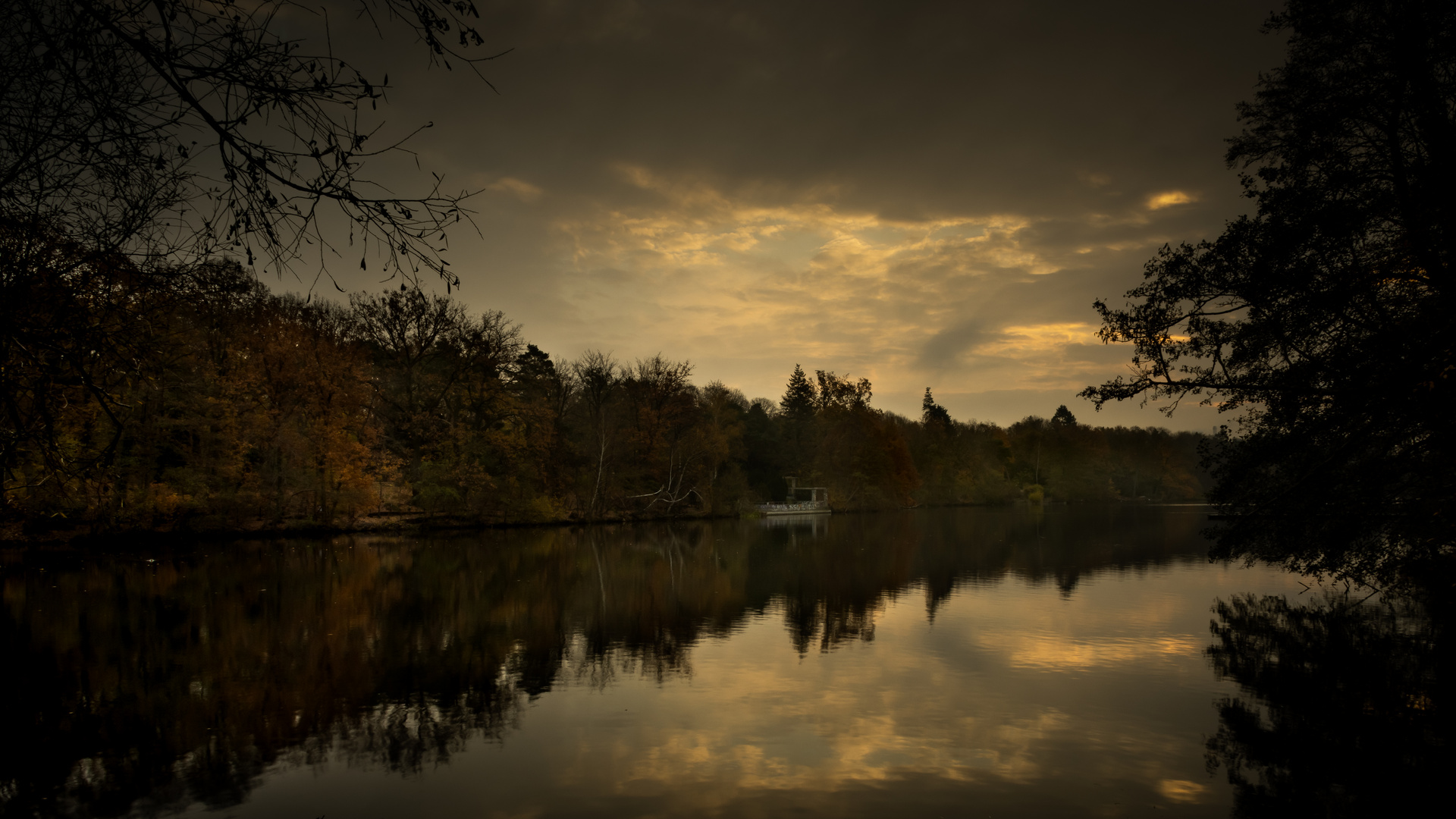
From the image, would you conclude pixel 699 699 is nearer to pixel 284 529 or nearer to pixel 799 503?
pixel 284 529

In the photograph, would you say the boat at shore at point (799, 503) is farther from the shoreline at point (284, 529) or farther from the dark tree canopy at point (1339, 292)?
the dark tree canopy at point (1339, 292)

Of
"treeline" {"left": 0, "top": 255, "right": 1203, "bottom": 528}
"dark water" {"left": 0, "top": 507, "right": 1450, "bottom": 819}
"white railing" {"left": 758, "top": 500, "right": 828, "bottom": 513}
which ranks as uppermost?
"treeline" {"left": 0, "top": 255, "right": 1203, "bottom": 528}

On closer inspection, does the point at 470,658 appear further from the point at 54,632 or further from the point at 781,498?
the point at 781,498

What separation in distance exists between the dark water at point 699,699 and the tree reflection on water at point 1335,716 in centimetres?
5

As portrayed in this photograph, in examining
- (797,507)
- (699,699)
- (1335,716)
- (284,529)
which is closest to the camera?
(1335,716)

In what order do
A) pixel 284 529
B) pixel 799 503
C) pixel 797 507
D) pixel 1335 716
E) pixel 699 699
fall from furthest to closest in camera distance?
pixel 799 503 < pixel 797 507 < pixel 284 529 < pixel 699 699 < pixel 1335 716

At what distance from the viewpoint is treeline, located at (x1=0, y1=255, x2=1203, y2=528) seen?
21.1 feet

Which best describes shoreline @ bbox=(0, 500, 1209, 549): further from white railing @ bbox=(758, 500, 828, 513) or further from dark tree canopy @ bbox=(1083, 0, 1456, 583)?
dark tree canopy @ bbox=(1083, 0, 1456, 583)

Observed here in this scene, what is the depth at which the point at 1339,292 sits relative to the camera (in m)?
9.22

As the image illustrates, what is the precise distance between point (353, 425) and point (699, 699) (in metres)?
32.4

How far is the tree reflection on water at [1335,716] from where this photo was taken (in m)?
7.01

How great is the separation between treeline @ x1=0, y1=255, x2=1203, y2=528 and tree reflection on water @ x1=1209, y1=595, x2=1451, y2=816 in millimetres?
9770

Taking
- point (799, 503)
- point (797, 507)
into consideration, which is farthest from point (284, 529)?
point (799, 503)

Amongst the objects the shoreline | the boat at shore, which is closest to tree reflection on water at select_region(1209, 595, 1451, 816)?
the shoreline
